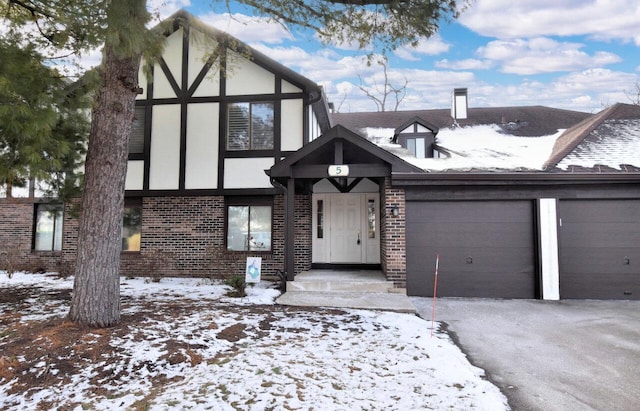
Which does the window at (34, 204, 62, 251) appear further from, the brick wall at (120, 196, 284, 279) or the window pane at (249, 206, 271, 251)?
the window pane at (249, 206, 271, 251)

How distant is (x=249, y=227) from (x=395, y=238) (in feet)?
13.5

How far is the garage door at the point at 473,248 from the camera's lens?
24.6ft

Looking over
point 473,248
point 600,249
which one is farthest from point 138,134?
point 600,249

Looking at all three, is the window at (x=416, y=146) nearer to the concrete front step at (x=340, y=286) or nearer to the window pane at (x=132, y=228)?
the concrete front step at (x=340, y=286)

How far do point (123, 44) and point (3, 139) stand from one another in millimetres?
2801

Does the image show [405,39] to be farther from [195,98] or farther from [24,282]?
[24,282]

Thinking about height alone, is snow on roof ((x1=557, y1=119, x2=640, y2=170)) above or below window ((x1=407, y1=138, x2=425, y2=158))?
below

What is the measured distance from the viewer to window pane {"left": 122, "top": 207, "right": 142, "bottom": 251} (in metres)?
9.98

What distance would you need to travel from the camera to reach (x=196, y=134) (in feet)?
32.1

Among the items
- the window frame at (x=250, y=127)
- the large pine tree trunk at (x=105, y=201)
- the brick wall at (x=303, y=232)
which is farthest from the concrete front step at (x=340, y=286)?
the window frame at (x=250, y=127)

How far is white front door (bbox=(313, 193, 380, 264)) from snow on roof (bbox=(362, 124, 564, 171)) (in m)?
1.74

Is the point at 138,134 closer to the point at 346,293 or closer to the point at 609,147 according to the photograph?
the point at 346,293

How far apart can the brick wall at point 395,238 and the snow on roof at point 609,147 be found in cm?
353

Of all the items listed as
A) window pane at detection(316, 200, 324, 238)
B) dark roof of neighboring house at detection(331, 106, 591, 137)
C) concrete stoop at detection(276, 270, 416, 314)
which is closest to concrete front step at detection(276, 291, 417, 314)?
concrete stoop at detection(276, 270, 416, 314)
